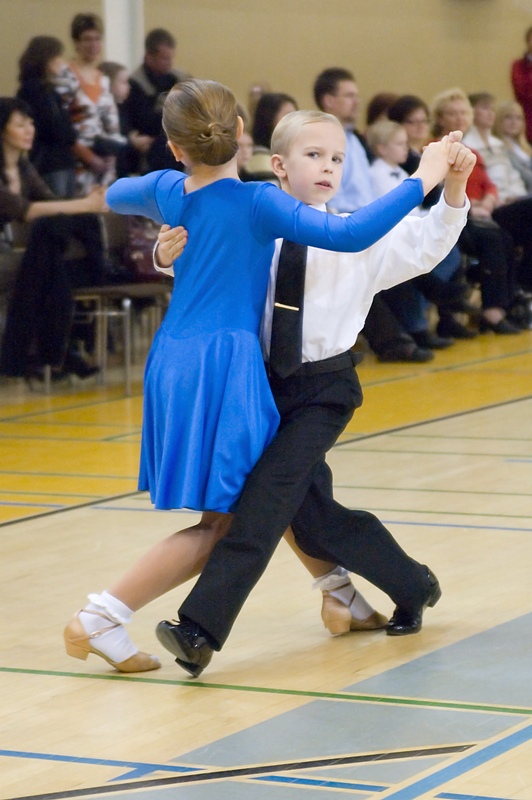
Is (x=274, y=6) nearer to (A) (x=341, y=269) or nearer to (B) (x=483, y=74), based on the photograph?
(B) (x=483, y=74)

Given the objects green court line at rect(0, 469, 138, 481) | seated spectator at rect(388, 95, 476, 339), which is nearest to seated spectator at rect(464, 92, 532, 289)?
seated spectator at rect(388, 95, 476, 339)

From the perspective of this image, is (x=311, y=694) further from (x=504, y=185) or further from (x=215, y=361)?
(x=504, y=185)

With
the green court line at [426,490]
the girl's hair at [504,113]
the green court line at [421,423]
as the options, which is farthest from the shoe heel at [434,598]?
the girl's hair at [504,113]

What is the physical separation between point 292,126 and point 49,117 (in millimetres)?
5777

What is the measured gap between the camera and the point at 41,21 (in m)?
11.6

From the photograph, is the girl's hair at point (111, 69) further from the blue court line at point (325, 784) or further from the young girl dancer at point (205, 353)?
the blue court line at point (325, 784)

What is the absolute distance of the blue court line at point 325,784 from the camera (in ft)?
9.23

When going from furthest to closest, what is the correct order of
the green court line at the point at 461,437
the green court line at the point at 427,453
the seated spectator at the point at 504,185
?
the seated spectator at the point at 504,185 < the green court line at the point at 461,437 < the green court line at the point at 427,453

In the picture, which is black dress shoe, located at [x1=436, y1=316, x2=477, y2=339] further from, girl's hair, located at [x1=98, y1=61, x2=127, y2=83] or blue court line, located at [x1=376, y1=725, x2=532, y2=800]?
blue court line, located at [x1=376, y1=725, x2=532, y2=800]

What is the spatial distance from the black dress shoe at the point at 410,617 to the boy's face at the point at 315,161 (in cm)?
99

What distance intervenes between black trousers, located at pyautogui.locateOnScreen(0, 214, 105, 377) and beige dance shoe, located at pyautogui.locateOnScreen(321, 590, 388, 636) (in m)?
4.56

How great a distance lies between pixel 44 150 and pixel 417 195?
20.6ft

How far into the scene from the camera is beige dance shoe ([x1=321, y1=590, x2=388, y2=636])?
12.7ft

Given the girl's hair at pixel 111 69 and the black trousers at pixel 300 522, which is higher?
the girl's hair at pixel 111 69
